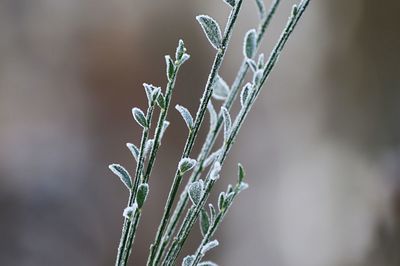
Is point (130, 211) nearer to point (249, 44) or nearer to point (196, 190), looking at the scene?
point (196, 190)

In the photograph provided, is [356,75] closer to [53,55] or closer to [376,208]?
[376,208]

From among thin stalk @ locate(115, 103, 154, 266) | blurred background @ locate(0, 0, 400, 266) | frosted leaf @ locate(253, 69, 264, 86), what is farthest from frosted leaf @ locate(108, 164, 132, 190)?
blurred background @ locate(0, 0, 400, 266)

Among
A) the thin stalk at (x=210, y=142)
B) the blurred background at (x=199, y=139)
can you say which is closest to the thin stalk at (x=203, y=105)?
the thin stalk at (x=210, y=142)

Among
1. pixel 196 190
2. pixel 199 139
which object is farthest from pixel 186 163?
pixel 199 139

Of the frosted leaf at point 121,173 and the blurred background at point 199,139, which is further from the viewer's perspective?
the blurred background at point 199,139

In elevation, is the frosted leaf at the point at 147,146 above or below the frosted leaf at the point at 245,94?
below

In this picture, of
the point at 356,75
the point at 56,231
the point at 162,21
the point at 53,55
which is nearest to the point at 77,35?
the point at 53,55

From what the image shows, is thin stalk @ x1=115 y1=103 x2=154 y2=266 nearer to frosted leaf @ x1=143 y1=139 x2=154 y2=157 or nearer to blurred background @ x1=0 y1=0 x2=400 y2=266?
frosted leaf @ x1=143 y1=139 x2=154 y2=157

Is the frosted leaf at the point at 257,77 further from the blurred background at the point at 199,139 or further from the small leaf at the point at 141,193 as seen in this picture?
the blurred background at the point at 199,139
